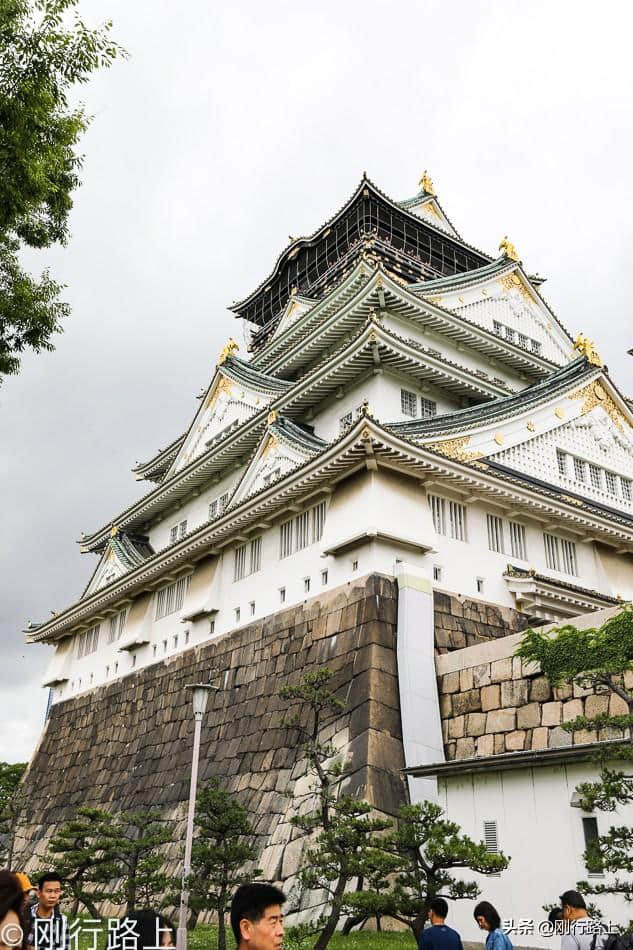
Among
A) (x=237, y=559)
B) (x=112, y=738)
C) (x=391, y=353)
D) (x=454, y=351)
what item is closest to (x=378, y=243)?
(x=454, y=351)

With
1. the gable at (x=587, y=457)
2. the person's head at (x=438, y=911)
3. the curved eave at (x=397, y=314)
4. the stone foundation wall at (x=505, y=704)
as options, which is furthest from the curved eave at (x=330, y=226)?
the person's head at (x=438, y=911)

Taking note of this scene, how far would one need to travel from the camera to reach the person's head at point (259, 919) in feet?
12.0

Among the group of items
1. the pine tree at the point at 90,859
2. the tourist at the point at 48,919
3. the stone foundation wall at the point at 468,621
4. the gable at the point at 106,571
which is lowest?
the tourist at the point at 48,919

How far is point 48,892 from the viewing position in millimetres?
6363

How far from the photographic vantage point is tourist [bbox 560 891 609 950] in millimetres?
6246

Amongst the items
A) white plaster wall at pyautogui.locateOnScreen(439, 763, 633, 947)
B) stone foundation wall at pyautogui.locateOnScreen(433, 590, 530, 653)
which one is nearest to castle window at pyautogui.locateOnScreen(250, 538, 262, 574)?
stone foundation wall at pyautogui.locateOnScreen(433, 590, 530, 653)

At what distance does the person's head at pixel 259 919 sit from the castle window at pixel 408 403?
20.1 metres

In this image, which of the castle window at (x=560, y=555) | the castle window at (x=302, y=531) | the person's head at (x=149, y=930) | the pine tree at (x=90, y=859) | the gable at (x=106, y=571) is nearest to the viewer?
the person's head at (x=149, y=930)

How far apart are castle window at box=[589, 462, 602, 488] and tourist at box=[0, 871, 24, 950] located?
21067 millimetres

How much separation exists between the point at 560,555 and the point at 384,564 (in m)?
5.26

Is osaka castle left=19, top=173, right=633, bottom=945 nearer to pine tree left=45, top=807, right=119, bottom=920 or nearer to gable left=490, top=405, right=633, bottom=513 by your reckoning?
gable left=490, top=405, right=633, bottom=513

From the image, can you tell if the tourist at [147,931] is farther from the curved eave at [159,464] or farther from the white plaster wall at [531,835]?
the curved eave at [159,464]

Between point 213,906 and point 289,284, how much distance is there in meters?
28.0

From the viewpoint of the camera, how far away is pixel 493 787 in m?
13.0
